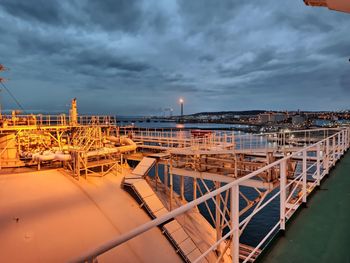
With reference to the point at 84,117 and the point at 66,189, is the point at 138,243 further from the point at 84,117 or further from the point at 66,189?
the point at 84,117

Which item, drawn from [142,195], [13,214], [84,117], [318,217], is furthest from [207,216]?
[318,217]

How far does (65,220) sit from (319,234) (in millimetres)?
11504

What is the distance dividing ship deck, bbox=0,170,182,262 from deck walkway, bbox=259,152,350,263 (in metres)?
6.85

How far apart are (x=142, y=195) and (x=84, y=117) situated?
1153 cm

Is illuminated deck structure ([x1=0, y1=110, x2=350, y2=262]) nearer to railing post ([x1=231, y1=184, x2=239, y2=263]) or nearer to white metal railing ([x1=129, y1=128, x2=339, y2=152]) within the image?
white metal railing ([x1=129, y1=128, x2=339, y2=152])

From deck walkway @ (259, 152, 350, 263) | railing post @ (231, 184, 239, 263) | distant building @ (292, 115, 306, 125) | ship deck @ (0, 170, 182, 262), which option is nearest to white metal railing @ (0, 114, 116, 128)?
ship deck @ (0, 170, 182, 262)

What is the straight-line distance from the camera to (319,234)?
12.7 ft

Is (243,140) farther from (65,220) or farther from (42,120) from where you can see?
(42,120)

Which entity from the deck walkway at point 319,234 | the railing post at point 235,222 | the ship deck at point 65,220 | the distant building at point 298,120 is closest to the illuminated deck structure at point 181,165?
the ship deck at point 65,220

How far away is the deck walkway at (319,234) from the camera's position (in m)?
3.25

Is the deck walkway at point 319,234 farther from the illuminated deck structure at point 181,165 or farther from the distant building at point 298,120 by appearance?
the distant building at point 298,120

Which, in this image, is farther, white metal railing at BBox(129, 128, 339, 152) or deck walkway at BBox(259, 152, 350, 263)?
white metal railing at BBox(129, 128, 339, 152)

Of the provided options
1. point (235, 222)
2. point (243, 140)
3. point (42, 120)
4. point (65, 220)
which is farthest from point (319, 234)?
point (42, 120)

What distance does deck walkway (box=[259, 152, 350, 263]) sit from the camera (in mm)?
3252
